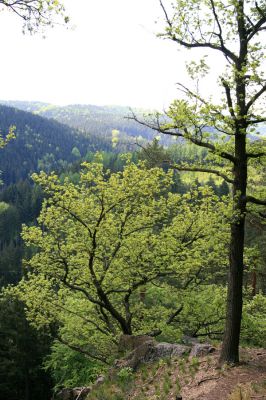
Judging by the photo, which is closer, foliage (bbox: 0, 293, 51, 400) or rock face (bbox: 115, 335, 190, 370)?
rock face (bbox: 115, 335, 190, 370)

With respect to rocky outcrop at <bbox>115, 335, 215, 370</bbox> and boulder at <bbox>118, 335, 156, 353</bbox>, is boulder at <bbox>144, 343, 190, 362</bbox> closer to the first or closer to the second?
rocky outcrop at <bbox>115, 335, 215, 370</bbox>

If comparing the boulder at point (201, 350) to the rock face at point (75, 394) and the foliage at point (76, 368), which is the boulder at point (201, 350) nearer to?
the rock face at point (75, 394)

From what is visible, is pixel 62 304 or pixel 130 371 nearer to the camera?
pixel 130 371

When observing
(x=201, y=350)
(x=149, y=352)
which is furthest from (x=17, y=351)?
(x=201, y=350)

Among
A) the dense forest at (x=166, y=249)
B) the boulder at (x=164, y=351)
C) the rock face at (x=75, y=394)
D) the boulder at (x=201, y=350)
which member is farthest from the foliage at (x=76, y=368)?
the boulder at (x=201, y=350)

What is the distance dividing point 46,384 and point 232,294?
3401 centimetres

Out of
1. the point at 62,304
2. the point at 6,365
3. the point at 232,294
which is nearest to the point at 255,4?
the point at 232,294

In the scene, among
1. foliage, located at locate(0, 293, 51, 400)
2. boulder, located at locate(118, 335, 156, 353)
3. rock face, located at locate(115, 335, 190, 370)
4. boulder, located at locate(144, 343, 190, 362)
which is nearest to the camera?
boulder, located at locate(144, 343, 190, 362)

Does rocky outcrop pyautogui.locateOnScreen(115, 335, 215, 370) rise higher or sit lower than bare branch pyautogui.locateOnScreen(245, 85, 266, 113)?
lower

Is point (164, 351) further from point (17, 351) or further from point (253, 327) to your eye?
point (17, 351)

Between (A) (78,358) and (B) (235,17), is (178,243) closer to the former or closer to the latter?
(B) (235,17)

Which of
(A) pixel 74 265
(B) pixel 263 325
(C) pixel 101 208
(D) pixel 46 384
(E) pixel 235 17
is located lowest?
(D) pixel 46 384

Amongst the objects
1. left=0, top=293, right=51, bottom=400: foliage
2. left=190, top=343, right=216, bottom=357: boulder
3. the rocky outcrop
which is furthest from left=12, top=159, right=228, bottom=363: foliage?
left=0, top=293, right=51, bottom=400: foliage

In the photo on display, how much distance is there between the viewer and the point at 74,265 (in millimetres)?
15812
